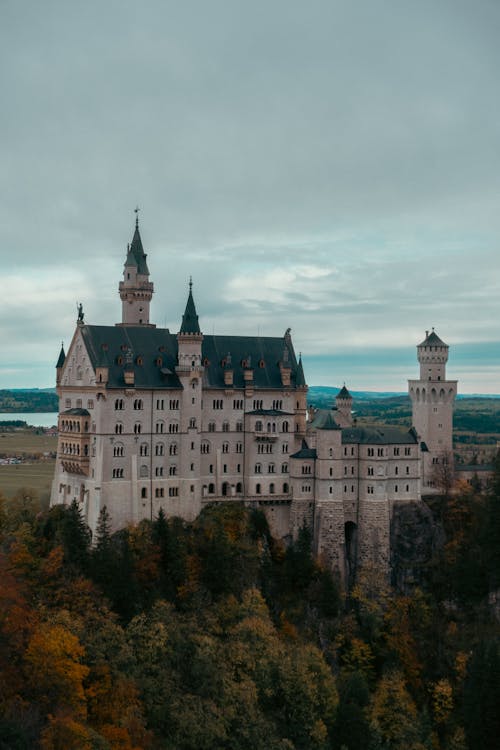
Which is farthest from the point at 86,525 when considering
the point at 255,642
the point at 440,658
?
the point at 440,658

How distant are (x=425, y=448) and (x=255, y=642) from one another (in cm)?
3320

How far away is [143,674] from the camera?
70.4 m

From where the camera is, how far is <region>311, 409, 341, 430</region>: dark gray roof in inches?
3713

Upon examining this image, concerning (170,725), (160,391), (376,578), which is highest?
(160,391)

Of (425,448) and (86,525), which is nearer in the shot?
(86,525)

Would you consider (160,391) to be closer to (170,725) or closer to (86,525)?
(86,525)

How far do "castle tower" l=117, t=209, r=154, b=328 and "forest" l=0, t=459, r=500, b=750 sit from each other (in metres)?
21.7

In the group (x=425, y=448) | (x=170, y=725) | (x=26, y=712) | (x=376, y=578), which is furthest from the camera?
(x=425, y=448)

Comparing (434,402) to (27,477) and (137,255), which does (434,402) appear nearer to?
(137,255)

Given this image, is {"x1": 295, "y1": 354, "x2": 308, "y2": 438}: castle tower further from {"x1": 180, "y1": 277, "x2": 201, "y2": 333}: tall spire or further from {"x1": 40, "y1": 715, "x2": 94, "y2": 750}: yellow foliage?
{"x1": 40, "y1": 715, "x2": 94, "y2": 750}: yellow foliage

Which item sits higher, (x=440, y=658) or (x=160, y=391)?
(x=160, y=391)

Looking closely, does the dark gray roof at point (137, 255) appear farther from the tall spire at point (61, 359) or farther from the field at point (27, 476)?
the field at point (27, 476)

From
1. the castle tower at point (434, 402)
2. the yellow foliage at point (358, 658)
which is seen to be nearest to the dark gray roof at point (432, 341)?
the castle tower at point (434, 402)

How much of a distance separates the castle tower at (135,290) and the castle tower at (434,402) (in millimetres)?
29750
